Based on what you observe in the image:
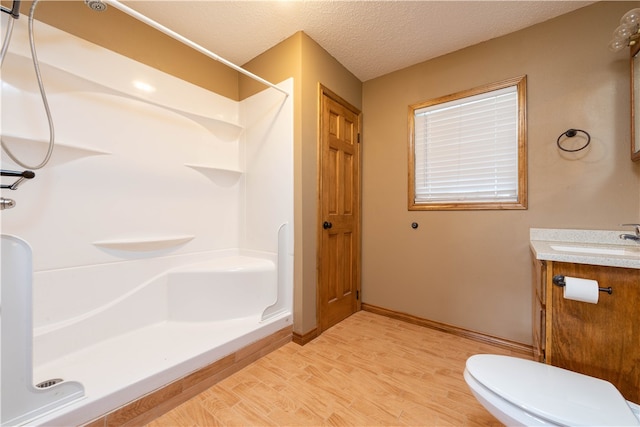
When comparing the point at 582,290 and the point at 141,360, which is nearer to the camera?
the point at 582,290

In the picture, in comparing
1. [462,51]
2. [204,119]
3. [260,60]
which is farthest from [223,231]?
[462,51]

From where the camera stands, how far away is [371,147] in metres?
2.54

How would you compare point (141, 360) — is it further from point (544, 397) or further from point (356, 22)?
point (356, 22)

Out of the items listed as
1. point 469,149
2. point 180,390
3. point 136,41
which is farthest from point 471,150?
point 136,41

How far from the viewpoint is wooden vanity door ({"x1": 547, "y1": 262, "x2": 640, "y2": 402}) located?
105 centimetres

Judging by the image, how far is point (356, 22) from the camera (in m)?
A: 1.80

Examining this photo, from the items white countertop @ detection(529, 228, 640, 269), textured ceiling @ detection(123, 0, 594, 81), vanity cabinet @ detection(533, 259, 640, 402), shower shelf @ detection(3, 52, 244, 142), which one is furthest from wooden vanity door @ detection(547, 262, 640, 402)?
shower shelf @ detection(3, 52, 244, 142)

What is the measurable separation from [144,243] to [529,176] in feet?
9.35

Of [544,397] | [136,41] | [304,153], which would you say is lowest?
[544,397]

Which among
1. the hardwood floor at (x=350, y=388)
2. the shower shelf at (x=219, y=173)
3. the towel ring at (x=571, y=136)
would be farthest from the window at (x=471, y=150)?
the shower shelf at (x=219, y=173)

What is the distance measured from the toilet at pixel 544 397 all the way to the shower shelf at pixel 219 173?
218 centimetres

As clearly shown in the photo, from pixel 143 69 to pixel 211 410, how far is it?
7.51 feet

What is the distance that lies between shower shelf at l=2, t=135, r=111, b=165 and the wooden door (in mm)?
1568

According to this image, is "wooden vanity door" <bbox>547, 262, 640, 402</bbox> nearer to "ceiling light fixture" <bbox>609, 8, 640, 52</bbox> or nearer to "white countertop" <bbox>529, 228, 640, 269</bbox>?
"white countertop" <bbox>529, 228, 640, 269</bbox>
